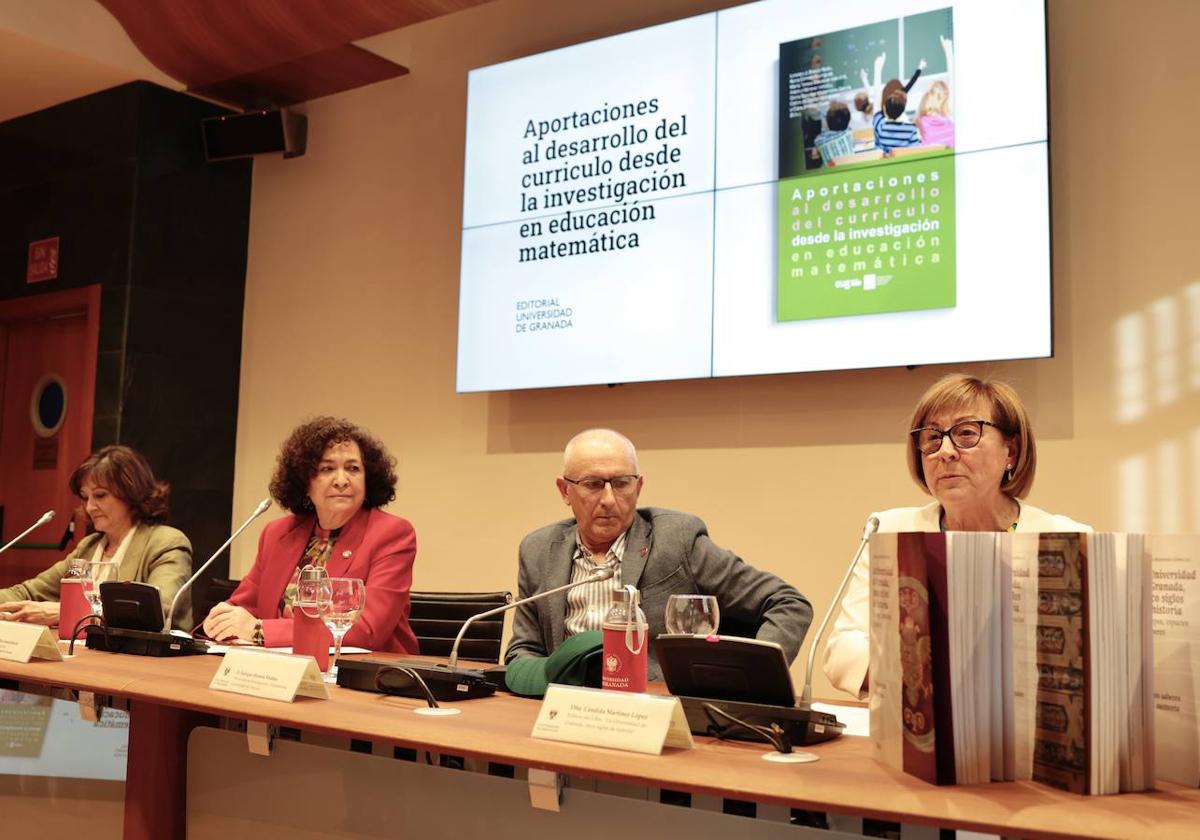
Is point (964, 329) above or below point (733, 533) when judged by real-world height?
above

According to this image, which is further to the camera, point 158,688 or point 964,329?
point 964,329

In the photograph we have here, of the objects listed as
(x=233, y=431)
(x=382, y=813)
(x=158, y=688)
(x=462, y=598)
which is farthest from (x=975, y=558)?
(x=233, y=431)

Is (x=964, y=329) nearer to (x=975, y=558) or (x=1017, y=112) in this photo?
(x=1017, y=112)

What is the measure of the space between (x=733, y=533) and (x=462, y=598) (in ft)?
3.47

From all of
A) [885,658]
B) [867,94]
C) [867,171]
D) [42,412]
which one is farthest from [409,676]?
[42,412]

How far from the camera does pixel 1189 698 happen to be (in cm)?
130

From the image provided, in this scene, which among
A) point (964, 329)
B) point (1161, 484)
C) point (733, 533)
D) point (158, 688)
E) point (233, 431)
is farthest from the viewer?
point (233, 431)

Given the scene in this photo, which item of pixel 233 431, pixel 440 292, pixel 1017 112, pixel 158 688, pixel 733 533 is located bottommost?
pixel 158 688

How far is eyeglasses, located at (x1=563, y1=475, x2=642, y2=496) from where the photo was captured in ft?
8.45

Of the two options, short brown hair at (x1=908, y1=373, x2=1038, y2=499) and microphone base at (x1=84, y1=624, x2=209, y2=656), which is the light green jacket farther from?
short brown hair at (x1=908, y1=373, x2=1038, y2=499)

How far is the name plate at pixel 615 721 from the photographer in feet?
4.48

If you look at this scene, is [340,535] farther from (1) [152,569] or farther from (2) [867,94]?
(2) [867,94]

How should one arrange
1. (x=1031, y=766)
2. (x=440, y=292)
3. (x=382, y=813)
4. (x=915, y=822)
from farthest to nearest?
(x=440, y=292), (x=382, y=813), (x=1031, y=766), (x=915, y=822)

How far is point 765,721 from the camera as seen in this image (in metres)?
1.48
